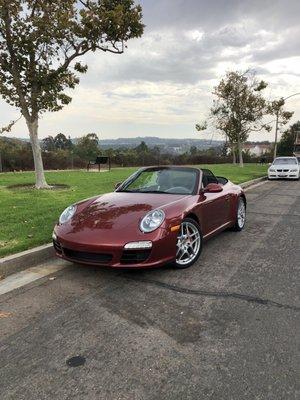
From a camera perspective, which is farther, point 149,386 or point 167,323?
point 167,323

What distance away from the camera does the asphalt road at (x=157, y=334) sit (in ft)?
9.12

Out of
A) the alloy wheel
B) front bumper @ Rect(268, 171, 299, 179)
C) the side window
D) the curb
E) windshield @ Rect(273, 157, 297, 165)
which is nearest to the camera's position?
the side window

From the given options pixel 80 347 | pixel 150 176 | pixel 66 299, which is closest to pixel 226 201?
pixel 150 176

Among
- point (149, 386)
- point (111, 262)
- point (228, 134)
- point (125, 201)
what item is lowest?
point (149, 386)

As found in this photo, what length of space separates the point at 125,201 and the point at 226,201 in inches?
79.1

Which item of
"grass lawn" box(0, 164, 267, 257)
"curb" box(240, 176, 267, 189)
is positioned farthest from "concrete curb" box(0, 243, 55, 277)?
"curb" box(240, 176, 267, 189)

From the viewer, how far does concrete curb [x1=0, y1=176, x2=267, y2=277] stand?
16.8ft

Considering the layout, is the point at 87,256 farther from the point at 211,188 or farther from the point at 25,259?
the point at 211,188

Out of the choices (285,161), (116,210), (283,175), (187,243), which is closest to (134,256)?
(116,210)

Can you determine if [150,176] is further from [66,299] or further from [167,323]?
[167,323]

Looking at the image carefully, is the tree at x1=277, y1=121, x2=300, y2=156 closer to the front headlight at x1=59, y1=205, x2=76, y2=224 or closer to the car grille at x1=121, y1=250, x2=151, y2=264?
the front headlight at x1=59, y1=205, x2=76, y2=224

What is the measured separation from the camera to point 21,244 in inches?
231

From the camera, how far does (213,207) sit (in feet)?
20.4

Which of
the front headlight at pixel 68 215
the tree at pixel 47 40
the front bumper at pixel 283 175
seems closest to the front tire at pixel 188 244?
the front headlight at pixel 68 215
